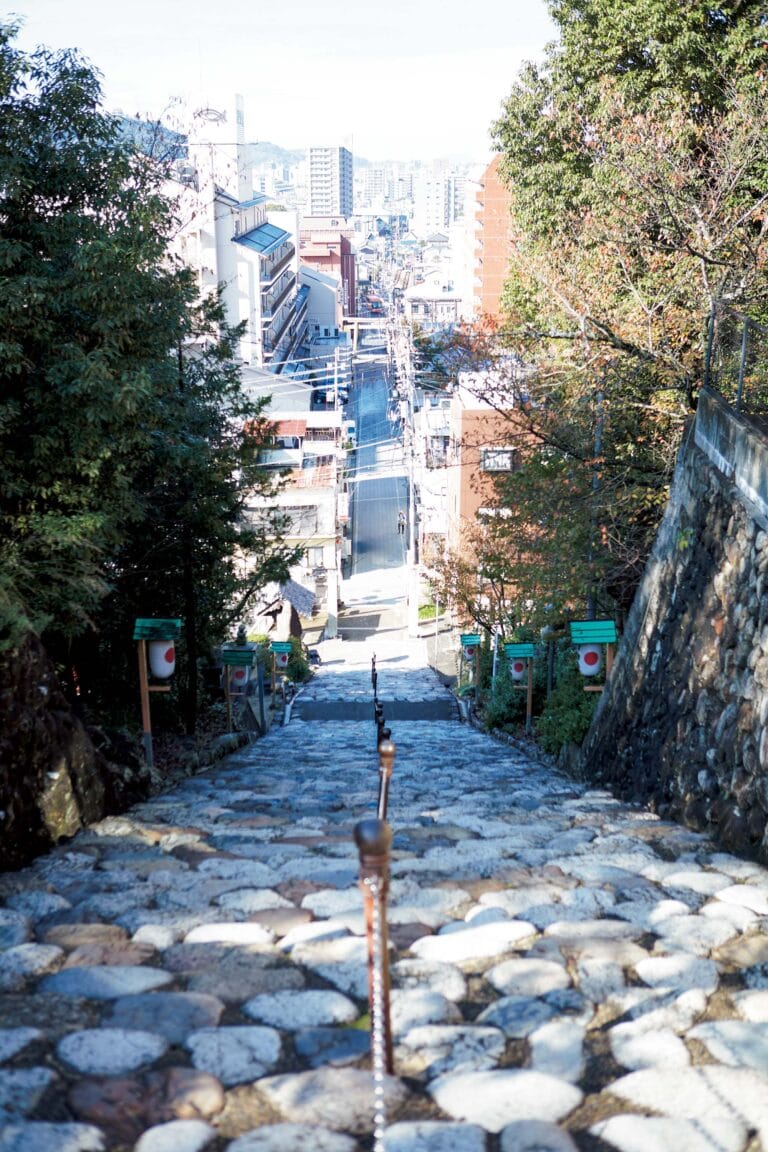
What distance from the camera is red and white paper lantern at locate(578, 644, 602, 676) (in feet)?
39.7

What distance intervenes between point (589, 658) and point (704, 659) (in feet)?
13.5

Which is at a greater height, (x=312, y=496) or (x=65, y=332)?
(x=65, y=332)

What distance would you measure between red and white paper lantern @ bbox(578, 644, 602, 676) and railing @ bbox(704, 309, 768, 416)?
10.8 feet

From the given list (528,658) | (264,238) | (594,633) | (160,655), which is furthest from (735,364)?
(264,238)

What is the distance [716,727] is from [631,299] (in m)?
11.2

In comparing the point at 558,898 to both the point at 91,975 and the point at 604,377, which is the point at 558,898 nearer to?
the point at 91,975

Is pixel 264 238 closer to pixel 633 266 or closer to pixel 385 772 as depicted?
pixel 633 266

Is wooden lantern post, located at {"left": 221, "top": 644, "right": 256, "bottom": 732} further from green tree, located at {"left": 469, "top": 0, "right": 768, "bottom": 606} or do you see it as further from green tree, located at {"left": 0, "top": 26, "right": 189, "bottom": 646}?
green tree, located at {"left": 0, "top": 26, "right": 189, "bottom": 646}

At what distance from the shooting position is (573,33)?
19.9 metres

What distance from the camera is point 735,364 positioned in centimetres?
1287

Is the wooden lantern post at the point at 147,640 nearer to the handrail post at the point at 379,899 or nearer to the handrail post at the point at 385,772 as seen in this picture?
the handrail post at the point at 385,772

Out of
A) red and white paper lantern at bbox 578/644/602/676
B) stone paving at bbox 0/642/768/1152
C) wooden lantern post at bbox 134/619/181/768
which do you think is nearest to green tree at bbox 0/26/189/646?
wooden lantern post at bbox 134/619/181/768

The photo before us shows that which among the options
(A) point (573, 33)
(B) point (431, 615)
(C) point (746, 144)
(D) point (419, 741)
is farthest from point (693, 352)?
(B) point (431, 615)

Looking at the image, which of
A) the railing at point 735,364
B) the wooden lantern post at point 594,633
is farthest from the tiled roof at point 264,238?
the wooden lantern post at point 594,633
